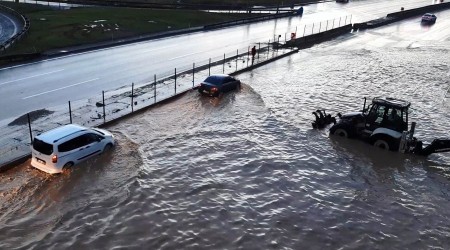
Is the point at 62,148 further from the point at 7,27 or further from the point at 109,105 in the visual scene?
the point at 7,27

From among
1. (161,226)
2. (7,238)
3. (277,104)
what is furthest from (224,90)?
(7,238)

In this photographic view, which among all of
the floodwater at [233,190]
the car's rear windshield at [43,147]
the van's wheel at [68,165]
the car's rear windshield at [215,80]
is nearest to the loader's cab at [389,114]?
the floodwater at [233,190]

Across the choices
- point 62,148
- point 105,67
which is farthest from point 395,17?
point 62,148

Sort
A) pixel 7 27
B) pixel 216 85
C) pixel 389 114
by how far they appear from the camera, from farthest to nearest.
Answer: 1. pixel 7 27
2. pixel 216 85
3. pixel 389 114

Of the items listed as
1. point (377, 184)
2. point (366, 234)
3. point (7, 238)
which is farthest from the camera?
point (377, 184)

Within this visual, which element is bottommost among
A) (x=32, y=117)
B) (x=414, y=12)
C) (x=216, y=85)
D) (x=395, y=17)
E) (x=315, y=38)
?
(x=32, y=117)

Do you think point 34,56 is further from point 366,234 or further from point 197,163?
point 366,234
